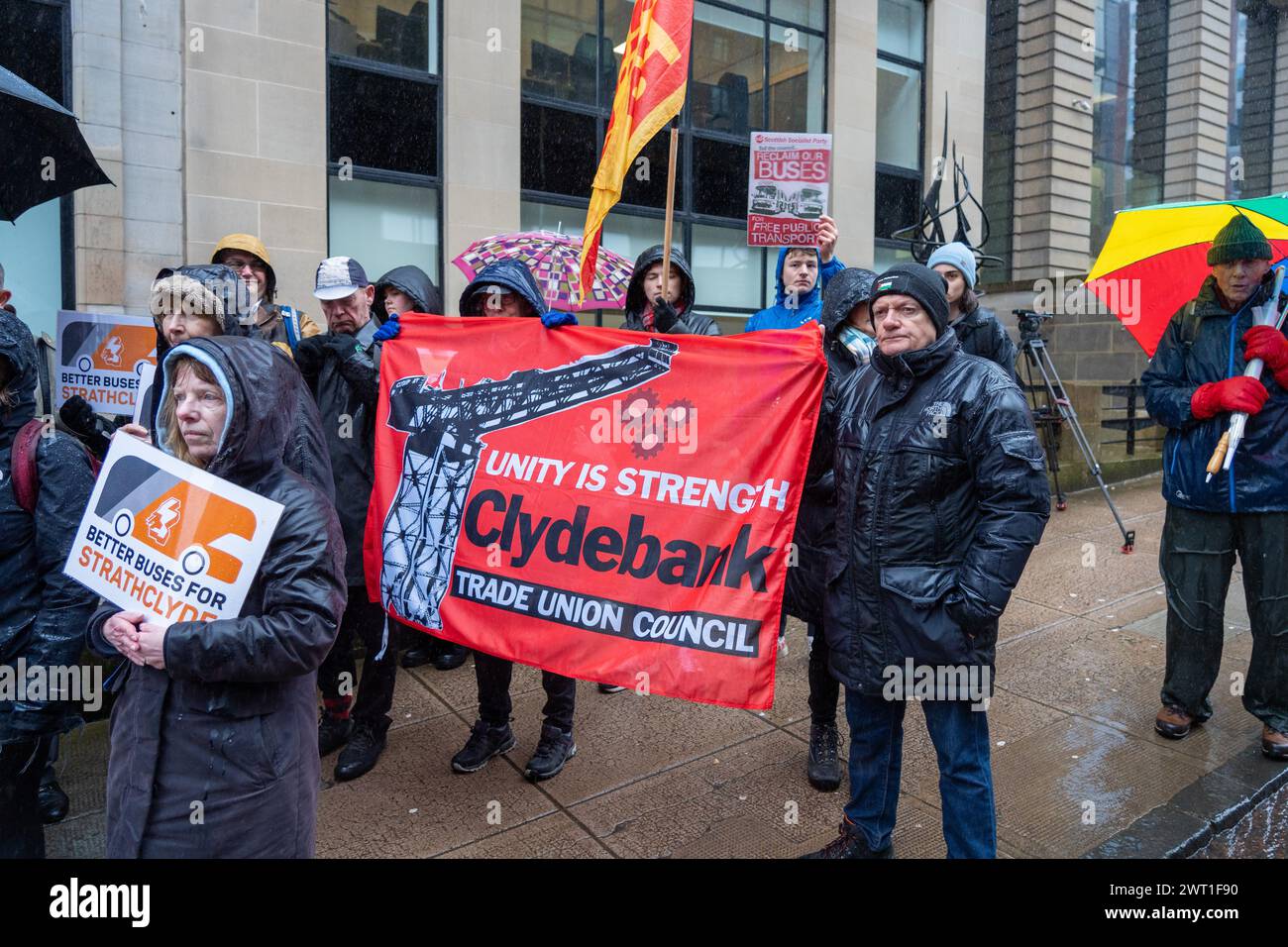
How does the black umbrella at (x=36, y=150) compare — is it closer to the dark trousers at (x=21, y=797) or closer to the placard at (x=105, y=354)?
the placard at (x=105, y=354)

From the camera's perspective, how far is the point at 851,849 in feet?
10.3

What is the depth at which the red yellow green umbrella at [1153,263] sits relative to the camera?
427cm

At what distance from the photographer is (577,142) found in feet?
37.2

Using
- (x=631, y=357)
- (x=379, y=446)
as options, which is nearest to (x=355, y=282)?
(x=379, y=446)

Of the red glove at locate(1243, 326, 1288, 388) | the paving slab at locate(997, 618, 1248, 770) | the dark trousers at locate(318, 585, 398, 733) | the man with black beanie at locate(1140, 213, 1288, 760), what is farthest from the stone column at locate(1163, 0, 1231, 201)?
the dark trousers at locate(318, 585, 398, 733)

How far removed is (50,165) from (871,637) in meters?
4.27

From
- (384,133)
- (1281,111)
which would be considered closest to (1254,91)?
(1281,111)

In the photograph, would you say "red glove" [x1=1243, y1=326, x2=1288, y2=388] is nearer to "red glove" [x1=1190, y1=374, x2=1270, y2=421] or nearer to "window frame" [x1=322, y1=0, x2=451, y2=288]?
"red glove" [x1=1190, y1=374, x2=1270, y2=421]

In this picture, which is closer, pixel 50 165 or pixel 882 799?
pixel 882 799

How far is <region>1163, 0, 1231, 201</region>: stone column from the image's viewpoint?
848 inches

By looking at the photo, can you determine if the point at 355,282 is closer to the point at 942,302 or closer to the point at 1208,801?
the point at 942,302

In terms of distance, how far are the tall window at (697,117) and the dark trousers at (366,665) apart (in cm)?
785

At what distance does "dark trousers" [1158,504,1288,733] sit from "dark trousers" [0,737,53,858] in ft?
15.5
